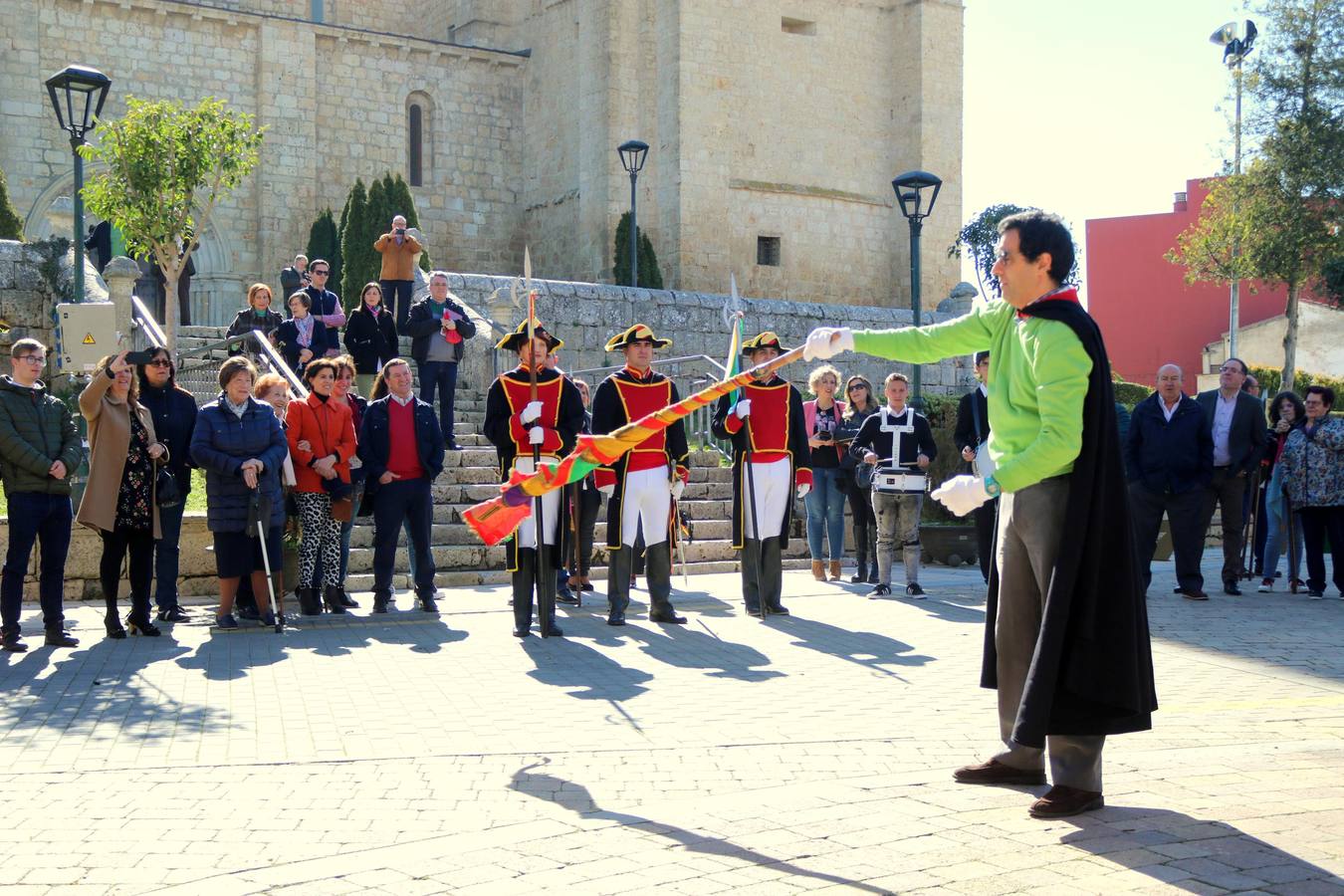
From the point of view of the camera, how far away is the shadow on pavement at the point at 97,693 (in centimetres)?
688

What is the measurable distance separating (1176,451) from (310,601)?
711 cm

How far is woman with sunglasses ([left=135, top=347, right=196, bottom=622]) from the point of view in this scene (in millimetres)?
10273

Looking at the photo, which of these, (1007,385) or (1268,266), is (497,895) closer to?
(1007,385)

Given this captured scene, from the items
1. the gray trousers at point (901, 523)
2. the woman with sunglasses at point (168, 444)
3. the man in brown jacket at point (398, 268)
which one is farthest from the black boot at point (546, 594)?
the man in brown jacket at point (398, 268)

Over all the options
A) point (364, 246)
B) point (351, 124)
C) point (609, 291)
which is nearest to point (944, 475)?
point (609, 291)

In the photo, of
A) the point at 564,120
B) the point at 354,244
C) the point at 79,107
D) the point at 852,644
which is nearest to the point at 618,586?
the point at 852,644

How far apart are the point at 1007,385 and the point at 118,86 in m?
26.7

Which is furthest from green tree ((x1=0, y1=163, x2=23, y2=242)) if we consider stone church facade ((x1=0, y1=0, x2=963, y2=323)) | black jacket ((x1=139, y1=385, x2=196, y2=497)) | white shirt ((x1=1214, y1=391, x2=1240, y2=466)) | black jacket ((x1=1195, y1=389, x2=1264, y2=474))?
black jacket ((x1=1195, y1=389, x2=1264, y2=474))

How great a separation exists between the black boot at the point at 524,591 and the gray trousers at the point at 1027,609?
4707 millimetres

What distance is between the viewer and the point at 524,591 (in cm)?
967

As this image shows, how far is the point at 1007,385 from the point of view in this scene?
5.35m

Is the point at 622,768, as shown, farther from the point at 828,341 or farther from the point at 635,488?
the point at 635,488

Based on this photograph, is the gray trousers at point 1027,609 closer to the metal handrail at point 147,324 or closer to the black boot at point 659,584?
the black boot at point 659,584

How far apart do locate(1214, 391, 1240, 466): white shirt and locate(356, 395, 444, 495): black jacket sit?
6706mm
